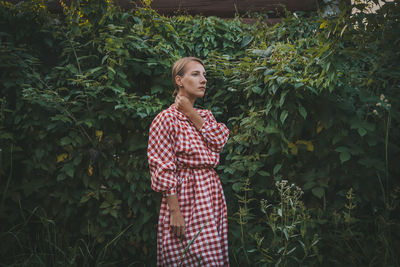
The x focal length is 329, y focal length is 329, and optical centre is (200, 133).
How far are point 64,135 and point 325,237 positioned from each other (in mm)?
2253

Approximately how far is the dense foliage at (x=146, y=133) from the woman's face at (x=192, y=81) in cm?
58

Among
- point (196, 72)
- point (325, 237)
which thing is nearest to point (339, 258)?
point (325, 237)

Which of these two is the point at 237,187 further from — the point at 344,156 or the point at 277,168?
the point at 344,156

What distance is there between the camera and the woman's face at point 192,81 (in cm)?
218

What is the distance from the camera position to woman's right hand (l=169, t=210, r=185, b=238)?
202 centimetres

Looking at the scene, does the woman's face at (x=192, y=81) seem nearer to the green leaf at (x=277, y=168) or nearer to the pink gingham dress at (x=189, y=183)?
the pink gingham dress at (x=189, y=183)

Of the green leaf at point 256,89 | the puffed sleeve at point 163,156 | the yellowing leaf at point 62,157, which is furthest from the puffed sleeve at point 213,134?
the yellowing leaf at point 62,157

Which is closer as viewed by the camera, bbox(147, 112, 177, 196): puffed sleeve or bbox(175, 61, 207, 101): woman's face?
bbox(147, 112, 177, 196): puffed sleeve

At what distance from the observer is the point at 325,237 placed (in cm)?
234

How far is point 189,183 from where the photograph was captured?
214 centimetres

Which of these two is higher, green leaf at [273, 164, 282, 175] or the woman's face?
the woman's face

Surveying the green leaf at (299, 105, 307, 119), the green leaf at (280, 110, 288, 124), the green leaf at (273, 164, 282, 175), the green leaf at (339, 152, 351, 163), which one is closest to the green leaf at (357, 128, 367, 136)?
the green leaf at (339, 152, 351, 163)

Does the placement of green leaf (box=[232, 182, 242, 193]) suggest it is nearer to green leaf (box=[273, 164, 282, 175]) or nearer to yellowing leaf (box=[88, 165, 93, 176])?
green leaf (box=[273, 164, 282, 175])

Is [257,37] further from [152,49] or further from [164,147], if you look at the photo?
[164,147]
